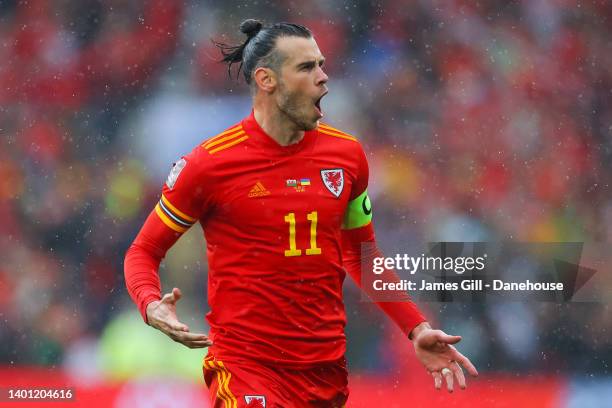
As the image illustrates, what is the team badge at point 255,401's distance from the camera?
383 centimetres

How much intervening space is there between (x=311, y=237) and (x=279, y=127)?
1.51ft

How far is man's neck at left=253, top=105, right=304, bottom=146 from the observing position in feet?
13.7

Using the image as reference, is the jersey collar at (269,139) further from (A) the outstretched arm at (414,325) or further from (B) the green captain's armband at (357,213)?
(A) the outstretched arm at (414,325)

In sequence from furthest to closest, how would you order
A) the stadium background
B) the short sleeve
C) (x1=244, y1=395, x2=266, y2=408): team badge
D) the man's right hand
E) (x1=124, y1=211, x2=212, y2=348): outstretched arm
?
the stadium background → the short sleeve → (x1=244, y1=395, x2=266, y2=408): team badge → (x1=124, y1=211, x2=212, y2=348): outstretched arm → the man's right hand

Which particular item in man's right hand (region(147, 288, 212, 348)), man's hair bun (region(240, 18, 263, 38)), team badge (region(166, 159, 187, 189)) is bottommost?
man's right hand (region(147, 288, 212, 348))

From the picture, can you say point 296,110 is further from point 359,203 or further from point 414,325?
point 414,325

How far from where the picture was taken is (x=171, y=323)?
140 inches

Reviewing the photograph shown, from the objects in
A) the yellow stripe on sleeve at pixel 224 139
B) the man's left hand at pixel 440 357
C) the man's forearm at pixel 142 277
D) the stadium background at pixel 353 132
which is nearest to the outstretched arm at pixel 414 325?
the man's left hand at pixel 440 357

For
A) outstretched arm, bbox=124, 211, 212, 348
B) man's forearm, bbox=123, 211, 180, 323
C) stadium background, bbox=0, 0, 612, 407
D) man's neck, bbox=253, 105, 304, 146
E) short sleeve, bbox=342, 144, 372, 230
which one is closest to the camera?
outstretched arm, bbox=124, 211, 212, 348


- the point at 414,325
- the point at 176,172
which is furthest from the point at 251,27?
the point at 414,325

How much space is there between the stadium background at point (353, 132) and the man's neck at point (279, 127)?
450 cm

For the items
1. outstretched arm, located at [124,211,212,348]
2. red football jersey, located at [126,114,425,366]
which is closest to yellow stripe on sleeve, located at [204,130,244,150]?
red football jersey, located at [126,114,425,366]

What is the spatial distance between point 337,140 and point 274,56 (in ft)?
1.33

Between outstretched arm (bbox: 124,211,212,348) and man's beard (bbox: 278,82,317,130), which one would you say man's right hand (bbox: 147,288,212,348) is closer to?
outstretched arm (bbox: 124,211,212,348)
